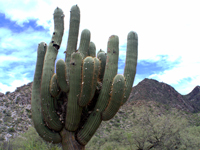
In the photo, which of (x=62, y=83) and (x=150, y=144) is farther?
(x=150, y=144)

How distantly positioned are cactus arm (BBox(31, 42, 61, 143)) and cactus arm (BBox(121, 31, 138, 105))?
2448 mm

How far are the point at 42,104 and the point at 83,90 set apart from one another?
4.83 feet

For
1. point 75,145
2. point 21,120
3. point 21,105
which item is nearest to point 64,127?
point 75,145

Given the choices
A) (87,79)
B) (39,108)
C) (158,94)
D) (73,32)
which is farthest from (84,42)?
(158,94)

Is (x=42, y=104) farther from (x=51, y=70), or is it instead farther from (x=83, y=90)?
(x=83, y=90)

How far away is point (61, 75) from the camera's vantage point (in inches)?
220

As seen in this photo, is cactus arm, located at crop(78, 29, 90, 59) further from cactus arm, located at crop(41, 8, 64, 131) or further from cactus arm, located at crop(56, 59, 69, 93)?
cactus arm, located at crop(56, 59, 69, 93)

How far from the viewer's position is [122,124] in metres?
28.7

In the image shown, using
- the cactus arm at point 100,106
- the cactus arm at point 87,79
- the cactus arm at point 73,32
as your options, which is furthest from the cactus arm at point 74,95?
the cactus arm at point 73,32

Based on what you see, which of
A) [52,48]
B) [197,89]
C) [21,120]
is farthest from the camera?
[197,89]

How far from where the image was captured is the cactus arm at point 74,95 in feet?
17.8

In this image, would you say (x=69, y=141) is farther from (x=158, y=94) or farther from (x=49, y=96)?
(x=158, y=94)

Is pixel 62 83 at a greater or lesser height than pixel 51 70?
lesser

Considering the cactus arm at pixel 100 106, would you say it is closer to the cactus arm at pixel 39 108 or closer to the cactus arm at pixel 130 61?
the cactus arm at pixel 130 61
